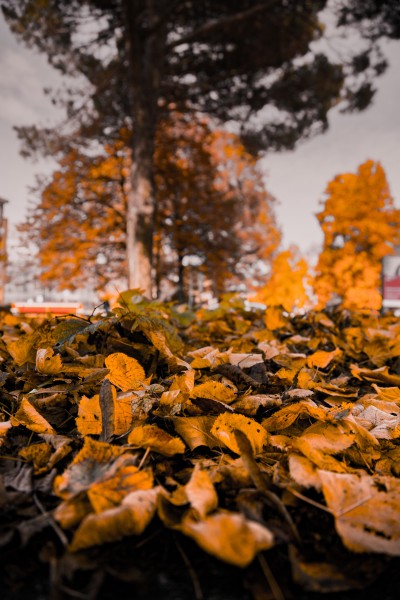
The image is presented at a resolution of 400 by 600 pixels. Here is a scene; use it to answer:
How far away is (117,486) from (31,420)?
12.1 inches

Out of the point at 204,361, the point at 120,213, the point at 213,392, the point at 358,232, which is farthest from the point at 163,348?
the point at 358,232

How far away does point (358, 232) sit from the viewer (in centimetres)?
1430

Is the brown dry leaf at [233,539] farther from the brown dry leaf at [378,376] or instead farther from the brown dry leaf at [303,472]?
the brown dry leaf at [378,376]

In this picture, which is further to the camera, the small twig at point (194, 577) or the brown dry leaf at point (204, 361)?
the brown dry leaf at point (204, 361)

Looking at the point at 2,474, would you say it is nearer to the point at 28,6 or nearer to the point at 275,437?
the point at 275,437

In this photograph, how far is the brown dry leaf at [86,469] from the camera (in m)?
0.57

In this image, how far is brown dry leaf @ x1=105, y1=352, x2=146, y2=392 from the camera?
3.05 ft

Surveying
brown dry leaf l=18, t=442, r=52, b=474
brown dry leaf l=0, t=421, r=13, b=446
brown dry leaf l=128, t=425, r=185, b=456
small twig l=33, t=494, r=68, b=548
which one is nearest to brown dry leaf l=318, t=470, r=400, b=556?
brown dry leaf l=128, t=425, r=185, b=456

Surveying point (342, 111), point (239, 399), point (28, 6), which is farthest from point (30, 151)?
point (239, 399)

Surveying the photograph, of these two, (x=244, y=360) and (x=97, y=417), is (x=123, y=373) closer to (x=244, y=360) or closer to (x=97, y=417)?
(x=97, y=417)

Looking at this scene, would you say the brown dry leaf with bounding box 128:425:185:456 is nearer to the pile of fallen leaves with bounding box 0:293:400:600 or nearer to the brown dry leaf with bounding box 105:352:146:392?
the pile of fallen leaves with bounding box 0:293:400:600

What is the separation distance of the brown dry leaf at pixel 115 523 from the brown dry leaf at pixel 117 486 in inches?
0.6

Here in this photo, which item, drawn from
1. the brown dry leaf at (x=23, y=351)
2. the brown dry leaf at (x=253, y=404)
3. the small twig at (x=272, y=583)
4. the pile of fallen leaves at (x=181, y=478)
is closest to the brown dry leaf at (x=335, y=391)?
the pile of fallen leaves at (x=181, y=478)

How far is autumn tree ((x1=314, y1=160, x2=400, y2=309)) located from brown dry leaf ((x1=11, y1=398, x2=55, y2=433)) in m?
13.5
